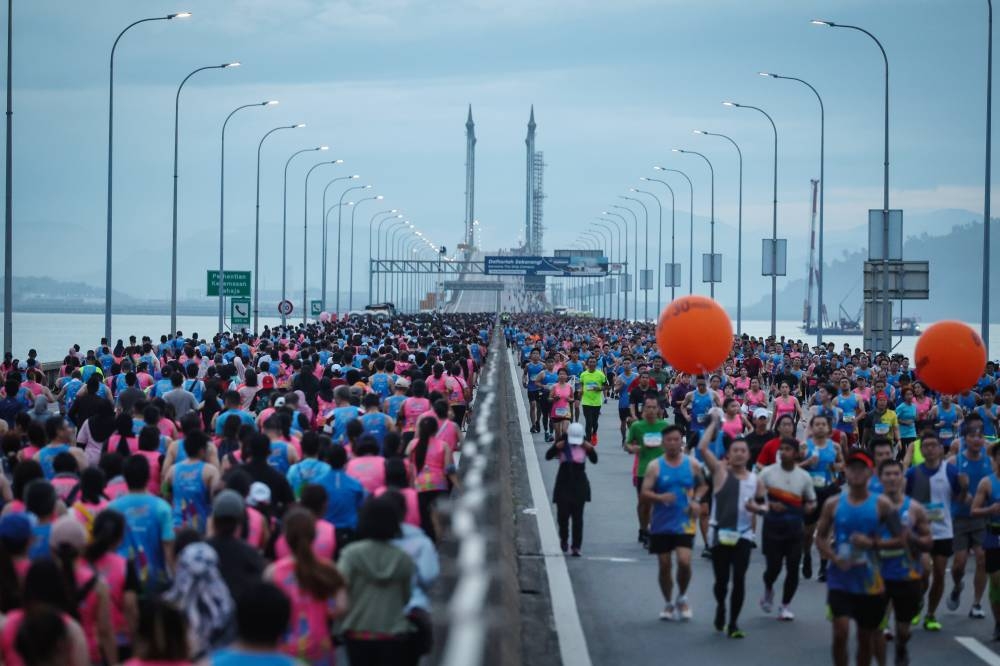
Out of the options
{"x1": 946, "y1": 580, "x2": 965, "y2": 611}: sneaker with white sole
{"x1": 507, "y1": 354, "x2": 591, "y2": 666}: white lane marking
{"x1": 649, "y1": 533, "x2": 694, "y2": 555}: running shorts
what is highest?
{"x1": 649, "y1": 533, "x2": 694, "y2": 555}: running shorts

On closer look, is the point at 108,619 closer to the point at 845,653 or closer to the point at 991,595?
the point at 845,653

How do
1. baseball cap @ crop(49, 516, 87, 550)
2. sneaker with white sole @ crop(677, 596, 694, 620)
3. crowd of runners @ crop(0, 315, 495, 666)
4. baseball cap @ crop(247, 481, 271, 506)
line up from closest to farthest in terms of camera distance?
1. crowd of runners @ crop(0, 315, 495, 666)
2. baseball cap @ crop(49, 516, 87, 550)
3. baseball cap @ crop(247, 481, 271, 506)
4. sneaker with white sole @ crop(677, 596, 694, 620)

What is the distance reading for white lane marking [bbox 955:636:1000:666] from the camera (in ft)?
36.3

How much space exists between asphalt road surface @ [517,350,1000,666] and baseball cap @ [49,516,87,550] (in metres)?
4.02

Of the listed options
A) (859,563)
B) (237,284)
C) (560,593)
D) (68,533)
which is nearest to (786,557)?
(560,593)

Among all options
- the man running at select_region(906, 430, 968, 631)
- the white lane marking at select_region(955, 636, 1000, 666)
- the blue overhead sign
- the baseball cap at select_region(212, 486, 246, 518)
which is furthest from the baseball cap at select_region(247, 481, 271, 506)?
the blue overhead sign

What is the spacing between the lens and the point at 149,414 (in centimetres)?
1345

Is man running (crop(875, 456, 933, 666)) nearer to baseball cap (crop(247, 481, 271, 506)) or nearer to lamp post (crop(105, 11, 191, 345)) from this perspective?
baseball cap (crop(247, 481, 271, 506))

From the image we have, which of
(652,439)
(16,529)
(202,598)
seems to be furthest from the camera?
(652,439)

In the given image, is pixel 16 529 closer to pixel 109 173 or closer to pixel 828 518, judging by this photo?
pixel 828 518

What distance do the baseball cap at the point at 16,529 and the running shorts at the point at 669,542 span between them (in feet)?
18.6

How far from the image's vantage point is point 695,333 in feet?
45.2

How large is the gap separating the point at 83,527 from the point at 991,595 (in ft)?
22.3

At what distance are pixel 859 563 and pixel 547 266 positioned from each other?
12480 cm
